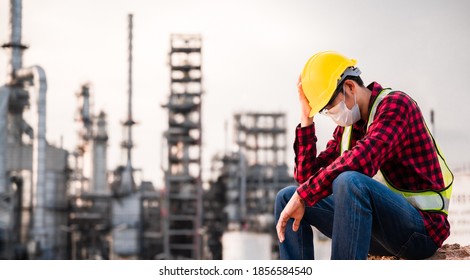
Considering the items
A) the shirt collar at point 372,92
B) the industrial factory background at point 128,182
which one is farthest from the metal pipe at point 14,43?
the shirt collar at point 372,92

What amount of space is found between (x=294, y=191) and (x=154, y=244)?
15343 mm

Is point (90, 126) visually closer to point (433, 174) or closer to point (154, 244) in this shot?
point (154, 244)

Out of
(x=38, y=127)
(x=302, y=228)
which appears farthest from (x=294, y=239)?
(x=38, y=127)

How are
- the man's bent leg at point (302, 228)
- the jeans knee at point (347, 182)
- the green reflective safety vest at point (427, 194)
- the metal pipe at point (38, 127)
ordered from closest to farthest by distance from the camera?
the jeans knee at point (347, 182) → the green reflective safety vest at point (427, 194) → the man's bent leg at point (302, 228) → the metal pipe at point (38, 127)

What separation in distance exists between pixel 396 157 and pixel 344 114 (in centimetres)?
15

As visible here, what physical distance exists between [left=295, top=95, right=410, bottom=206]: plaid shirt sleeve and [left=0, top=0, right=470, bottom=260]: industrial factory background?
10952mm

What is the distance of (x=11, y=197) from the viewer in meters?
13.2

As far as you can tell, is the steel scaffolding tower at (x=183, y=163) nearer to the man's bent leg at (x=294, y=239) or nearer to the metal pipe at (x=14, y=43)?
the metal pipe at (x=14, y=43)

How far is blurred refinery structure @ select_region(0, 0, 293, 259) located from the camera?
1316 cm

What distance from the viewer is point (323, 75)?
1.57 metres

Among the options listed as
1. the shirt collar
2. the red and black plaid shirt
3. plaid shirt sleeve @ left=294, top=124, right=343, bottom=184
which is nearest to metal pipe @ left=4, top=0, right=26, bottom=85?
plaid shirt sleeve @ left=294, top=124, right=343, bottom=184

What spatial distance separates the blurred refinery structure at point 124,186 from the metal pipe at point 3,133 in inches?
0.8

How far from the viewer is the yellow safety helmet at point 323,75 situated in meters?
1.56
